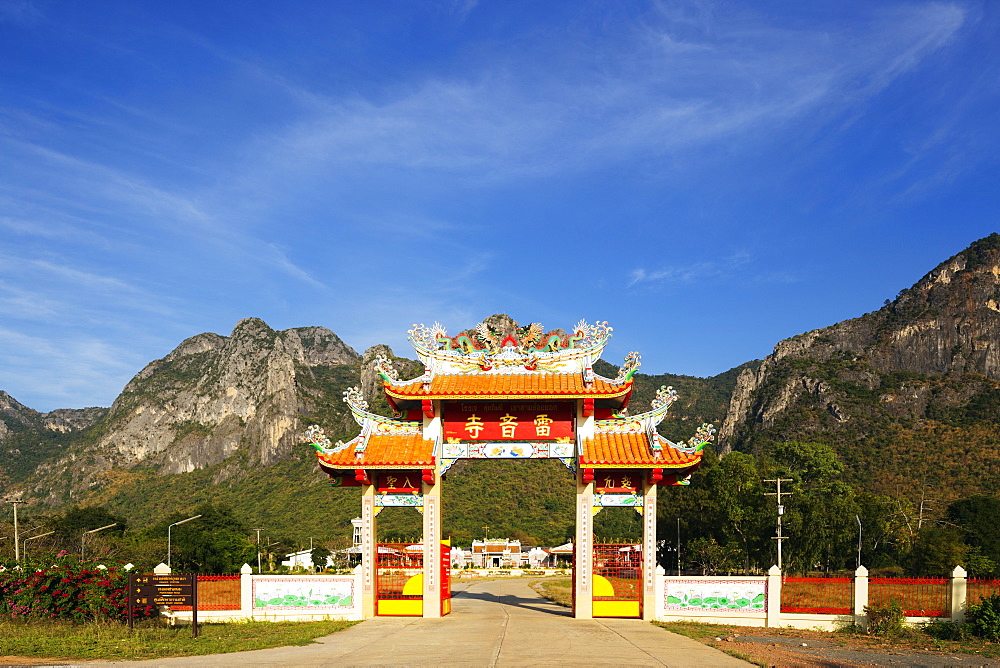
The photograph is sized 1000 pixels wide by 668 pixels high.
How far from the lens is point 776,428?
9419cm

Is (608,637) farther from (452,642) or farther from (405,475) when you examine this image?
(405,475)

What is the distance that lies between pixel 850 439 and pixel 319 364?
9299 cm

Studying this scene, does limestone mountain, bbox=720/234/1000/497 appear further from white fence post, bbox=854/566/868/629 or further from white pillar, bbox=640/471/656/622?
white pillar, bbox=640/471/656/622

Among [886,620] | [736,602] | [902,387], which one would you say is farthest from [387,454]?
[902,387]

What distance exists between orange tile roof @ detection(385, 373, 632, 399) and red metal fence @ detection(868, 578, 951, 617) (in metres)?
6.71

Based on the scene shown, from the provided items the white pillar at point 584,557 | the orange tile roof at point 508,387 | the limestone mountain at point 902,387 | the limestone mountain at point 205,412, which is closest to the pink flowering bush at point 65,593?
the orange tile roof at point 508,387

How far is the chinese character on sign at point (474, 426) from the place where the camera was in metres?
18.4

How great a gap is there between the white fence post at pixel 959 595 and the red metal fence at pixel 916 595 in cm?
15

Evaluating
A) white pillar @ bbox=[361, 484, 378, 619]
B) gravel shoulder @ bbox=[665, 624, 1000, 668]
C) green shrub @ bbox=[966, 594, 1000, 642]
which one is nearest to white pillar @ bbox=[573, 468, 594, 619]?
gravel shoulder @ bbox=[665, 624, 1000, 668]

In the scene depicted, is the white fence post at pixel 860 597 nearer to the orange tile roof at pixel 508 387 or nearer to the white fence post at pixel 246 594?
the orange tile roof at pixel 508 387

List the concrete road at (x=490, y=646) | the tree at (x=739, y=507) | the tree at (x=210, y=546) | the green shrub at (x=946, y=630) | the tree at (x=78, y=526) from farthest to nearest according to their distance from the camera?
1. the tree at (x=210, y=546)
2. the tree at (x=78, y=526)
3. the tree at (x=739, y=507)
4. the green shrub at (x=946, y=630)
5. the concrete road at (x=490, y=646)

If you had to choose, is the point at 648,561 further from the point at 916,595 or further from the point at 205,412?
the point at 205,412

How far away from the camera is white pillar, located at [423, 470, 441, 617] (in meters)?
17.8

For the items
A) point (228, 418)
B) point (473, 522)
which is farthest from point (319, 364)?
point (473, 522)
